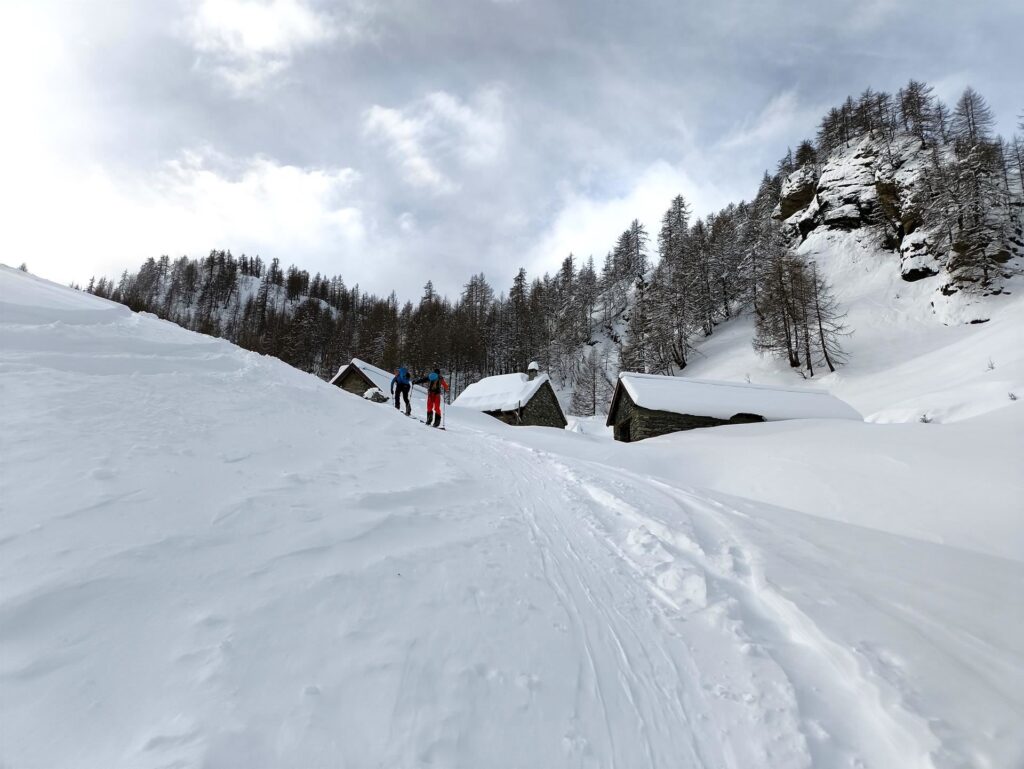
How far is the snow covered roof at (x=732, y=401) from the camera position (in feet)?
52.2

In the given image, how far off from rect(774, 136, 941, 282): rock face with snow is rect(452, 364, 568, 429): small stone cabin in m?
30.4

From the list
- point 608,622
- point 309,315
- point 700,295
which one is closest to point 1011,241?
point 700,295

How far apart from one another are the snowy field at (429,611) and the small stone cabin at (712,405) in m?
10.2

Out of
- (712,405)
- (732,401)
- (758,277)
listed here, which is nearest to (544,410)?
(712,405)

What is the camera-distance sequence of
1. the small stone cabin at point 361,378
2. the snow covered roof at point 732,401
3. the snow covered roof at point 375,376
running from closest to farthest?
the snow covered roof at point 732,401 → the snow covered roof at point 375,376 → the small stone cabin at point 361,378

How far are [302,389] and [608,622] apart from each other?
7874mm

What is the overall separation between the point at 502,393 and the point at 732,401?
16.3 m

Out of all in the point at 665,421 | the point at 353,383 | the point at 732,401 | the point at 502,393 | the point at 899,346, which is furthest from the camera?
the point at 502,393

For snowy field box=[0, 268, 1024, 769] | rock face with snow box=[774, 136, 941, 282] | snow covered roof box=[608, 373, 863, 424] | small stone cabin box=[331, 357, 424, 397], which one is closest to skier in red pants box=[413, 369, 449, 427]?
snowy field box=[0, 268, 1024, 769]

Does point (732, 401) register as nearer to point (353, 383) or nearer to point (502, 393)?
point (502, 393)

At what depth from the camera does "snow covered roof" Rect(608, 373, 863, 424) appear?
626 inches

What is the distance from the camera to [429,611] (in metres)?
2.59

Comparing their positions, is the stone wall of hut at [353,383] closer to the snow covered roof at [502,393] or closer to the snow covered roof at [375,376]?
the snow covered roof at [375,376]

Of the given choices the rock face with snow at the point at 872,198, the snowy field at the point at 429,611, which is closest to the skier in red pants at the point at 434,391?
the snowy field at the point at 429,611
